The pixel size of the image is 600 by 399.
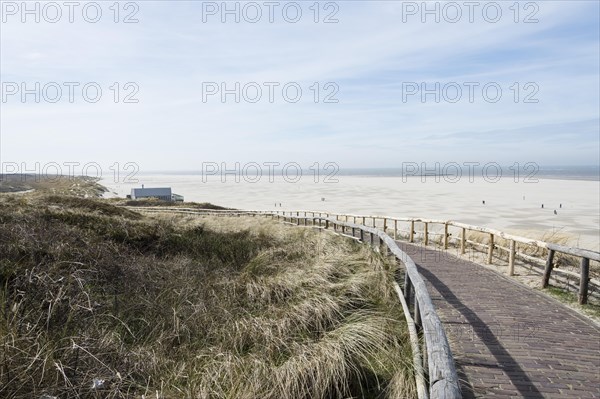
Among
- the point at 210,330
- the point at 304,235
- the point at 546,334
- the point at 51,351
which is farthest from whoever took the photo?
the point at 304,235

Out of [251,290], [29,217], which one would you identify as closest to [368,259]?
[251,290]

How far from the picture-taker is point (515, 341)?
5598mm

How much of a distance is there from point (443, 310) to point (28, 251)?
21.8ft

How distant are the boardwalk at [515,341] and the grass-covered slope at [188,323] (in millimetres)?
850

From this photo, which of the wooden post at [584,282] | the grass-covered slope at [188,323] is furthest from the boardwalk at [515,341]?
the grass-covered slope at [188,323]

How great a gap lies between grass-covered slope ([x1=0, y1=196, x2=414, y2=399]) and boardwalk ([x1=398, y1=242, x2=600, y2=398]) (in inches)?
33.5

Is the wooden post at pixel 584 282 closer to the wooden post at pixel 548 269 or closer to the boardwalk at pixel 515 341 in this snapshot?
the boardwalk at pixel 515 341

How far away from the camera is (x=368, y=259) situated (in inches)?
359

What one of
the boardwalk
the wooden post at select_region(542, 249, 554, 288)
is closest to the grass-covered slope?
the boardwalk

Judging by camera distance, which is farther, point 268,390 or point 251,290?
point 251,290

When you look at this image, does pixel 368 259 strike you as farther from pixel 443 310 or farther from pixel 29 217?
pixel 29 217

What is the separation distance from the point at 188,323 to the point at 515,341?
4210 mm

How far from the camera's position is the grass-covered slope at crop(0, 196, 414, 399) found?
3.91 meters

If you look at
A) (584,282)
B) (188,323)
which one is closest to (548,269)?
(584,282)
